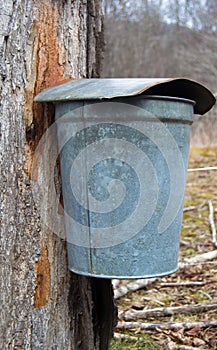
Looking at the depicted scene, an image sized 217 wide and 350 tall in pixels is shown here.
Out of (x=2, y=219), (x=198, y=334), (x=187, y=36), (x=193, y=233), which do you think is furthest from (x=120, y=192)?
(x=187, y=36)

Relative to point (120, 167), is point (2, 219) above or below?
below

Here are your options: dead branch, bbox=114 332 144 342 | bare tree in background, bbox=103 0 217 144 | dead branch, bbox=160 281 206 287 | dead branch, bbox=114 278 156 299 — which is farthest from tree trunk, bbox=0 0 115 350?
bare tree in background, bbox=103 0 217 144

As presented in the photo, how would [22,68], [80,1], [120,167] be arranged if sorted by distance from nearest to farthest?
[120,167], [22,68], [80,1]

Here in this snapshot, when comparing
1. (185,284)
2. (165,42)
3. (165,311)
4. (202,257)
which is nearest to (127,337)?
(165,311)

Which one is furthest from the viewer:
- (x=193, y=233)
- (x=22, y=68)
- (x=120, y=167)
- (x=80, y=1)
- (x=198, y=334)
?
(x=193, y=233)

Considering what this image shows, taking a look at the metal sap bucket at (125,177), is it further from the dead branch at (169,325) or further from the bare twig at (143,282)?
the bare twig at (143,282)

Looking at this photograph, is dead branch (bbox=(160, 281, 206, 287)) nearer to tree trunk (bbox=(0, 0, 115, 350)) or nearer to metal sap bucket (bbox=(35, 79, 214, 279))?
tree trunk (bbox=(0, 0, 115, 350))

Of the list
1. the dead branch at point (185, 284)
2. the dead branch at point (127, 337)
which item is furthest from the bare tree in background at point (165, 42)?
the dead branch at point (127, 337)

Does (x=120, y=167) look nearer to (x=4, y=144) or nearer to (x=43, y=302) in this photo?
(x=4, y=144)

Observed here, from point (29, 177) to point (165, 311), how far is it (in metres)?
1.36

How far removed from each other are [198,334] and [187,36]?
9.10m

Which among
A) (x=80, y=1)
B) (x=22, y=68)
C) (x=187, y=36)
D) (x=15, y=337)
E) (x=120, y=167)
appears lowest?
(x=15, y=337)

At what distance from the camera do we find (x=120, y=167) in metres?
1.45

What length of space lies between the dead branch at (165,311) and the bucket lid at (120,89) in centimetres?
129
